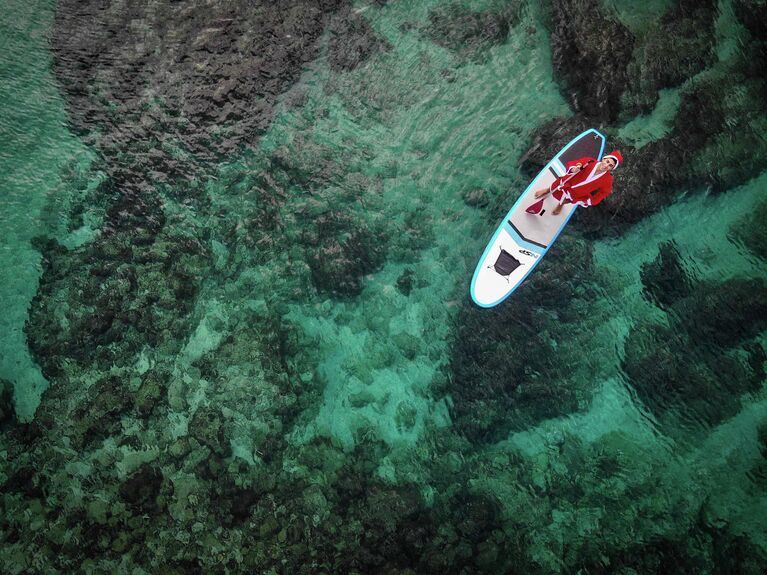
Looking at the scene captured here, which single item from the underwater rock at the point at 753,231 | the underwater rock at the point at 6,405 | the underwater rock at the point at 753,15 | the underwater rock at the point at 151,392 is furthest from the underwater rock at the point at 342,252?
the underwater rock at the point at 753,15

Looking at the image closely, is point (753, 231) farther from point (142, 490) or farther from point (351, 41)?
point (142, 490)

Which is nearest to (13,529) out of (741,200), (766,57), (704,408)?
(704,408)

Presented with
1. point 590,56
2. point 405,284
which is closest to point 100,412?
point 405,284

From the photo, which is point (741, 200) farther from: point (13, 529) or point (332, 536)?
point (13, 529)

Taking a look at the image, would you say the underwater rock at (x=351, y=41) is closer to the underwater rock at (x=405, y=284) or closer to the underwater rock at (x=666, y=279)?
the underwater rock at (x=405, y=284)

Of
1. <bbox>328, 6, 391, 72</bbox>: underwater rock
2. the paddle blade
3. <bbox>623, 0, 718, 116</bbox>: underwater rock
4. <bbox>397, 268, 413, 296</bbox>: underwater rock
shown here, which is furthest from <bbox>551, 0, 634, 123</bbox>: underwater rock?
<bbox>397, 268, 413, 296</bbox>: underwater rock
